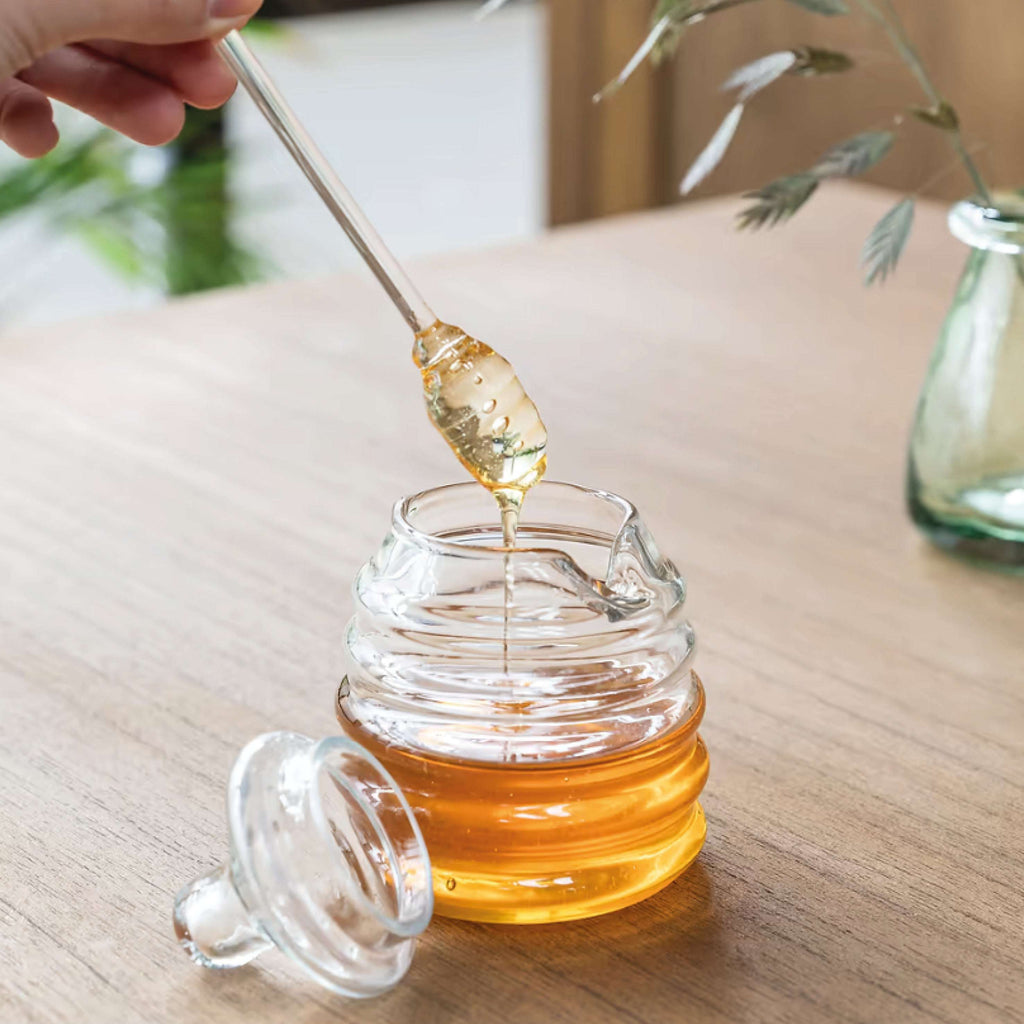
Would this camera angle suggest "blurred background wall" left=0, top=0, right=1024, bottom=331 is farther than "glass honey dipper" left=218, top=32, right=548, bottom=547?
Yes

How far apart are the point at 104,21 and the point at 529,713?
1.05 feet

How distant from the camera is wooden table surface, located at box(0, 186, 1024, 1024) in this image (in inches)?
21.0

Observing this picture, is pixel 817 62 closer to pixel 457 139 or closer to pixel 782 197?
pixel 782 197

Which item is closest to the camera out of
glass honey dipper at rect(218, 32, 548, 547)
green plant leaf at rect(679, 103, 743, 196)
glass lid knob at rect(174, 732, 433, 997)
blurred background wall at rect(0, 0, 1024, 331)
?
glass lid knob at rect(174, 732, 433, 997)

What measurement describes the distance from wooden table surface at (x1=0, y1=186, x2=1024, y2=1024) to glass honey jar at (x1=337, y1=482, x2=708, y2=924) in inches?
0.8

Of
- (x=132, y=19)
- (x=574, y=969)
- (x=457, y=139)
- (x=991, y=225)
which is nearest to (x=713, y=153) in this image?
(x=991, y=225)

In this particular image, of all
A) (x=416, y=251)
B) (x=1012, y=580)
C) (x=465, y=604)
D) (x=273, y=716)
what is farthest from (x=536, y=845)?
(x=416, y=251)

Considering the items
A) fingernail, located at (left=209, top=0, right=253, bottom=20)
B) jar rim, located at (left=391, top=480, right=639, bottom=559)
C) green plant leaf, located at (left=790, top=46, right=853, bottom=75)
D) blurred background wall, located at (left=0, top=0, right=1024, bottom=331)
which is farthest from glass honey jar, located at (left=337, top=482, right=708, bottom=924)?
blurred background wall, located at (left=0, top=0, right=1024, bottom=331)

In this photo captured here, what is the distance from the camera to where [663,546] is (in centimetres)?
90

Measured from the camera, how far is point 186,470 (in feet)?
3.27

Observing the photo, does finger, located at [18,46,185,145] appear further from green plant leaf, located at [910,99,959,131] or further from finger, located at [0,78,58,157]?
green plant leaf, located at [910,99,959,131]

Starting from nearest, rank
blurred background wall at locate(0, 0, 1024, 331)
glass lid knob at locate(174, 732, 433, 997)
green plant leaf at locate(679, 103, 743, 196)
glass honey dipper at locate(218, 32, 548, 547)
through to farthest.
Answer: glass lid knob at locate(174, 732, 433, 997) < glass honey dipper at locate(218, 32, 548, 547) < green plant leaf at locate(679, 103, 743, 196) < blurred background wall at locate(0, 0, 1024, 331)

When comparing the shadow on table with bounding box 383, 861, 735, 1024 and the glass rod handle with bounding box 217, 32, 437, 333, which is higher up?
the glass rod handle with bounding box 217, 32, 437, 333

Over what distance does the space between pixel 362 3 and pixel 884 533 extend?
7.13 ft
